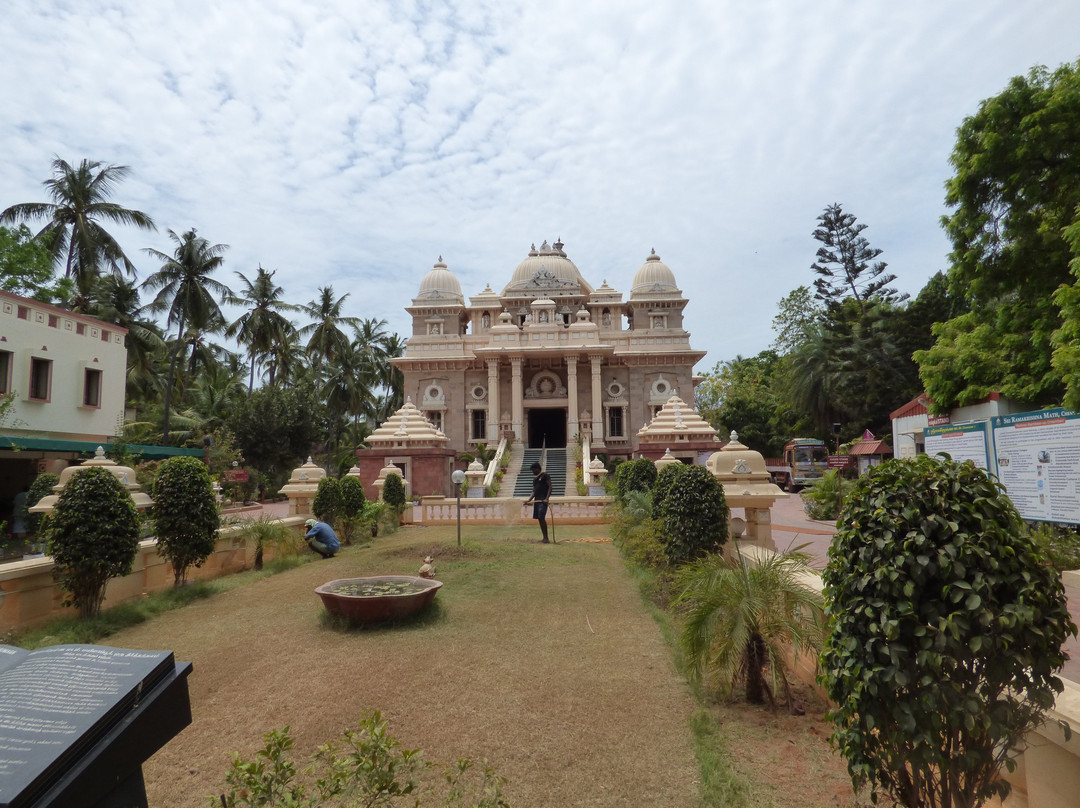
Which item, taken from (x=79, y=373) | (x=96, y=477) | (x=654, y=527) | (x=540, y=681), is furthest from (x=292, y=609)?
(x=79, y=373)

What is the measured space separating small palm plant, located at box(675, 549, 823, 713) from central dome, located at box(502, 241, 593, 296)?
102 ft

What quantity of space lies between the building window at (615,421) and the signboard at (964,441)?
65.7 feet

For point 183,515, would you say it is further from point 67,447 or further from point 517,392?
point 517,392

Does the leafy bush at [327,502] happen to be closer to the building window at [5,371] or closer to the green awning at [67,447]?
the green awning at [67,447]

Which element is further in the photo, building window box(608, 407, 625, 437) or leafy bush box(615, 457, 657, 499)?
building window box(608, 407, 625, 437)

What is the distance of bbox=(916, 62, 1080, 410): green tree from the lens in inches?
469

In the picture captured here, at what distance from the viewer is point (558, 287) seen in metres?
35.2

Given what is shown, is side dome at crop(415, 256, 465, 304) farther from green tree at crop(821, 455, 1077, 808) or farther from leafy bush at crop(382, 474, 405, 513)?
green tree at crop(821, 455, 1077, 808)

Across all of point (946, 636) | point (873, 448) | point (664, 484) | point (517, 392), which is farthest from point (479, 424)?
point (946, 636)

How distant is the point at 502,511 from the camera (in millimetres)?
18047

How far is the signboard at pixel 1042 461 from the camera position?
8461 millimetres

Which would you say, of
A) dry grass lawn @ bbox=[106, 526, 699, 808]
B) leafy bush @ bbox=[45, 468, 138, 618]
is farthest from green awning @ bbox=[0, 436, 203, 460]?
dry grass lawn @ bbox=[106, 526, 699, 808]

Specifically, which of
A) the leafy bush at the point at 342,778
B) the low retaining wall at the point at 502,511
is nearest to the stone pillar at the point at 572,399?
the low retaining wall at the point at 502,511

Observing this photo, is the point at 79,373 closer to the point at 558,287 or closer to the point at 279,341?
the point at 279,341
